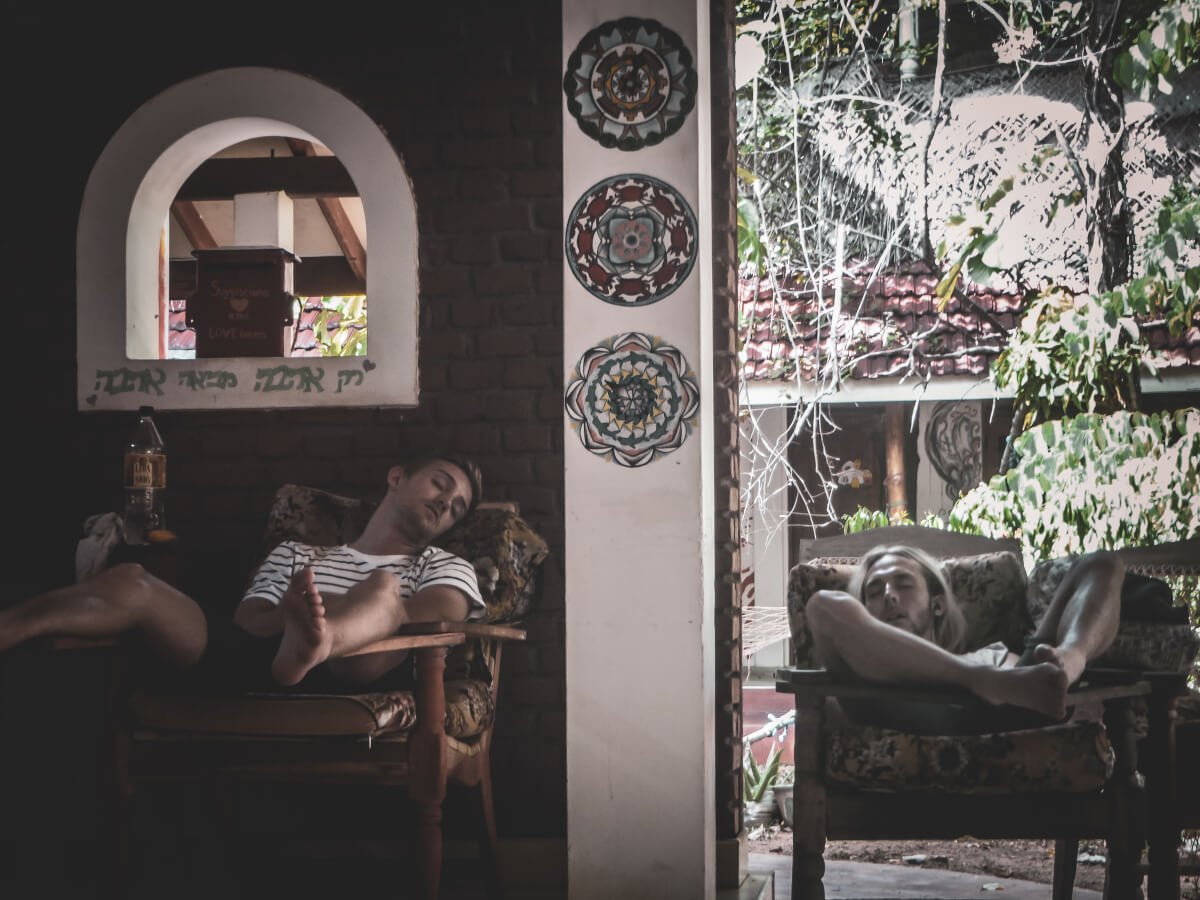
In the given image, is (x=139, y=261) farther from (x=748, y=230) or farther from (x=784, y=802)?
(x=784, y=802)

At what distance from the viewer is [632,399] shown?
304cm

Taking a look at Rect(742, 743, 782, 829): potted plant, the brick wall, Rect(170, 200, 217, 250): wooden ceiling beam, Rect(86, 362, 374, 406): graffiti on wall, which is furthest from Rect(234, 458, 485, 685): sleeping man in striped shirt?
Rect(170, 200, 217, 250): wooden ceiling beam

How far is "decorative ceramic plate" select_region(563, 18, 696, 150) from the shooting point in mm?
3066

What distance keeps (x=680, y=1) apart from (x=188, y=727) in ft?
7.17

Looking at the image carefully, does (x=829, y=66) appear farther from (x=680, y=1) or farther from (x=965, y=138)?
(x=680, y=1)

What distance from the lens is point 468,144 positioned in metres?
3.24

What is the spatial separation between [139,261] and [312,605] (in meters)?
1.67

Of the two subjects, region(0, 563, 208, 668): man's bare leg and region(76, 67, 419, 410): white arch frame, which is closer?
region(0, 563, 208, 668): man's bare leg

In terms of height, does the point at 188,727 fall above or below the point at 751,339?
below

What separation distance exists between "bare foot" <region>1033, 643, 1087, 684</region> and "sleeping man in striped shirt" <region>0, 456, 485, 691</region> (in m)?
1.23

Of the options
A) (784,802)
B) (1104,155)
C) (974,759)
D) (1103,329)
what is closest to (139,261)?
(974,759)

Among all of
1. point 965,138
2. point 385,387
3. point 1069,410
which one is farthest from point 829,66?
point 385,387

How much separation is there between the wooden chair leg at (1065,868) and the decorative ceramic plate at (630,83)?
2.06 metres

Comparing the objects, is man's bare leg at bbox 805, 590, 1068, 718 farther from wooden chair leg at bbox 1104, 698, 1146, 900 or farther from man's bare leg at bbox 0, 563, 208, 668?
man's bare leg at bbox 0, 563, 208, 668
